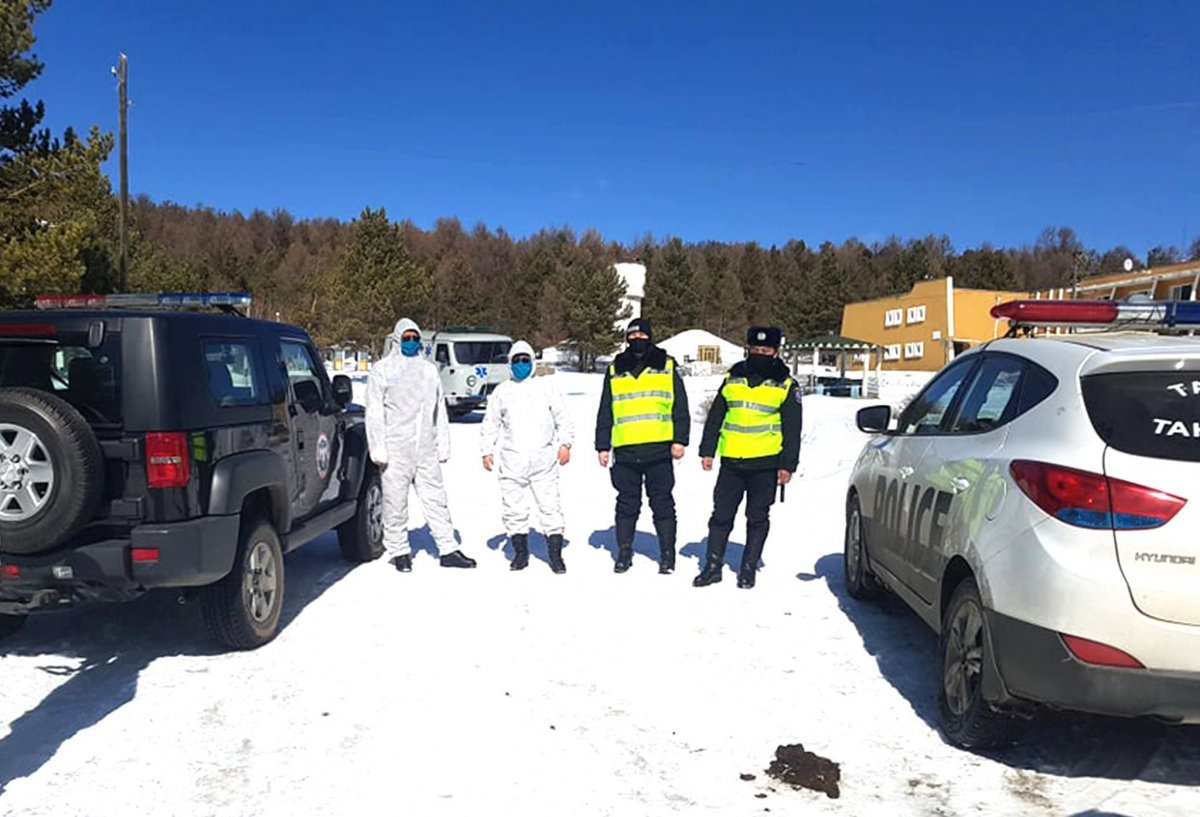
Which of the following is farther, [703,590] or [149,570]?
[703,590]

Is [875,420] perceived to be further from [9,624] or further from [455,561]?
[9,624]

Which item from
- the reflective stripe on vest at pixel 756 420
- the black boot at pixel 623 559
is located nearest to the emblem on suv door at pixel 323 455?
the black boot at pixel 623 559

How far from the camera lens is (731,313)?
82750mm

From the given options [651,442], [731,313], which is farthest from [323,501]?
[731,313]

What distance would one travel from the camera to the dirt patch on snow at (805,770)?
3.24 metres

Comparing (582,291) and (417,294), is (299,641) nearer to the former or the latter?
(417,294)

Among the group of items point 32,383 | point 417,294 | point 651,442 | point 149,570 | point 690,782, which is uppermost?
point 417,294

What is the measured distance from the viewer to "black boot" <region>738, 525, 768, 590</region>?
Answer: 6.08m

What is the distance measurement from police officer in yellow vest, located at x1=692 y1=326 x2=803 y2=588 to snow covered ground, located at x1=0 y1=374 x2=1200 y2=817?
440 millimetres

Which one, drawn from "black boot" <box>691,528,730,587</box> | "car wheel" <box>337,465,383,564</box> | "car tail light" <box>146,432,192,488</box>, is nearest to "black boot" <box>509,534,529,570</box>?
"car wheel" <box>337,465,383,564</box>

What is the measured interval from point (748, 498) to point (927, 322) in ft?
179

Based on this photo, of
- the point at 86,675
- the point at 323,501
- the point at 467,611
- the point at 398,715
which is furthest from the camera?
the point at 323,501

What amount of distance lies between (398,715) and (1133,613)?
9.88 ft

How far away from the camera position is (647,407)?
6.35 meters
